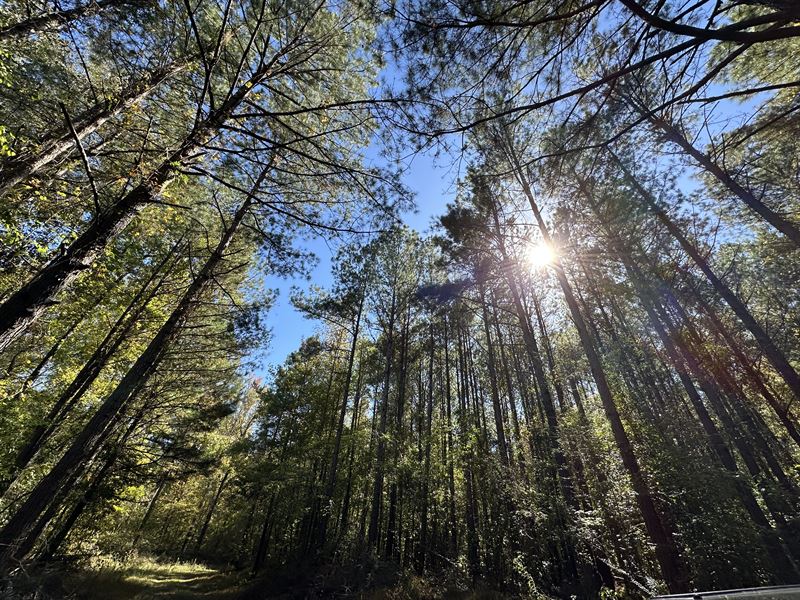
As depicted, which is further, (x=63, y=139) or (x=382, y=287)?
(x=382, y=287)

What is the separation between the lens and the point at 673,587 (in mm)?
4156

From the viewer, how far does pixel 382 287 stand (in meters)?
13.1

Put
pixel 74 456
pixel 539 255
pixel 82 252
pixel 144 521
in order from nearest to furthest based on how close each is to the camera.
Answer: pixel 82 252
pixel 74 456
pixel 539 255
pixel 144 521

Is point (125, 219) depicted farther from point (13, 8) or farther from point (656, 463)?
point (656, 463)

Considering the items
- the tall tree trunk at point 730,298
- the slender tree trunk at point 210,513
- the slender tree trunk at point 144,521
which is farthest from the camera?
the slender tree trunk at point 210,513

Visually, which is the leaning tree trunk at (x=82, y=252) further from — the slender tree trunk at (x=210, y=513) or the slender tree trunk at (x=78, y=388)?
the slender tree trunk at (x=210, y=513)

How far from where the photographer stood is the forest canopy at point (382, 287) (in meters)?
3.40

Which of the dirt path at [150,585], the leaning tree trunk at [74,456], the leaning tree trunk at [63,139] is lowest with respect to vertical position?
the dirt path at [150,585]

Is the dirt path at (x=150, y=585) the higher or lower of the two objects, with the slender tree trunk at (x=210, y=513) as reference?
lower

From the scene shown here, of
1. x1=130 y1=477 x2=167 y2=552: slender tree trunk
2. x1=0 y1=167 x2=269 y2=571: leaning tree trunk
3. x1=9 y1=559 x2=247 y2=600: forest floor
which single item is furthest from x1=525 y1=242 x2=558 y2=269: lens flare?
x1=130 y1=477 x2=167 y2=552: slender tree trunk

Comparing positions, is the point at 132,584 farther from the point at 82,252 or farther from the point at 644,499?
the point at 644,499

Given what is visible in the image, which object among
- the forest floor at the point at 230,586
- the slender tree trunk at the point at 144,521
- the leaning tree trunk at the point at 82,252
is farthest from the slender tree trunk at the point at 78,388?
the slender tree trunk at the point at 144,521

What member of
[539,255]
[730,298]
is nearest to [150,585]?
[539,255]

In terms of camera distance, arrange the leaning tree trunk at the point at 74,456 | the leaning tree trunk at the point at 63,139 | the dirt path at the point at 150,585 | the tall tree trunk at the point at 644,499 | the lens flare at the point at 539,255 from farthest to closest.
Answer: the dirt path at the point at 150,585, the lens flare at the point at 539,255, the tall tree trunk at the point at 644,499, the leaning tree trunk at the point at 74,456, the leaning tree trunk at the point at 63,139
